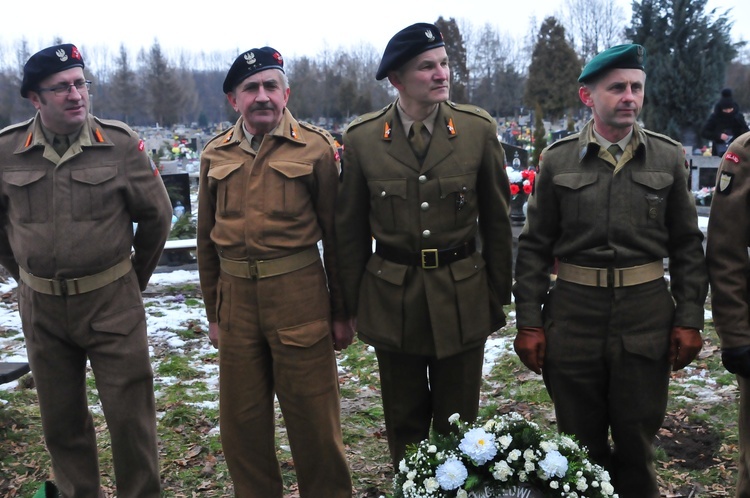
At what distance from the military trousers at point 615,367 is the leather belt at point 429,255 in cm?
42

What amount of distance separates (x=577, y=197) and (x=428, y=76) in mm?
791

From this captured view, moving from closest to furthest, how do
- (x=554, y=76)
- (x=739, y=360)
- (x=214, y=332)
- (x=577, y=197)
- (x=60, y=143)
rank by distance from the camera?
(x=739, y=360)
(x=577, y=197)
(x=60, y=143)
(x=214, y=332)
(x=554, y=76)

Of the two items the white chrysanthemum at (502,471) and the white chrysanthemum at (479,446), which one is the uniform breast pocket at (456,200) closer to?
the white chrysanthemum at (479,446)

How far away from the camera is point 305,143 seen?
3.35 metres

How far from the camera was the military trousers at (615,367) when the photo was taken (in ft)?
9.75

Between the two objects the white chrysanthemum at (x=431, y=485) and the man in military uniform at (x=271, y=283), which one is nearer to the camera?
the white chrysanthemum at (x=431, y=485)

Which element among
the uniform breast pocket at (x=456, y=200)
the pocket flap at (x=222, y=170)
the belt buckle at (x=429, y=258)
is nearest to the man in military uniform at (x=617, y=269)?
the uniform breast pocket at (x=456, y=200)

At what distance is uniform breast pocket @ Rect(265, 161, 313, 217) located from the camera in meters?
3.24

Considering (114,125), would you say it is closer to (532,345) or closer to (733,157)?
(532,345)

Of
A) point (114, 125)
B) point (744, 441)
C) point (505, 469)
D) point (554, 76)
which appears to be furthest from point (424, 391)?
point (554, 76)

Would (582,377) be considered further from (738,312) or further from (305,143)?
(305,143)

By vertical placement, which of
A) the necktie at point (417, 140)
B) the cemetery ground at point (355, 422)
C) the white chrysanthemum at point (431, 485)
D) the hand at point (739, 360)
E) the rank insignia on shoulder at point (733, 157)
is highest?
the necktie at point (417, 140)

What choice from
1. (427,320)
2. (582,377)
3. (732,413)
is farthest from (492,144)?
(732,413)

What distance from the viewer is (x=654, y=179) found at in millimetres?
2938
